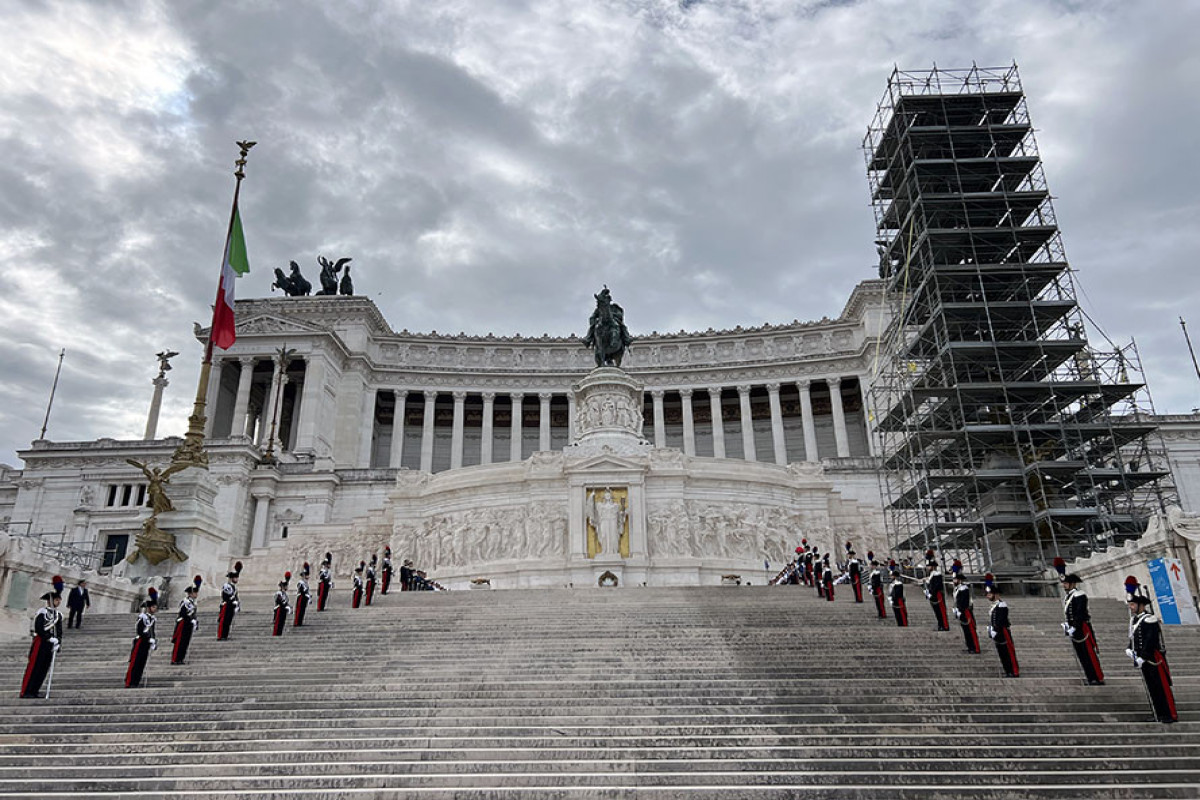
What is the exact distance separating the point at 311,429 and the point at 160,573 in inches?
1337

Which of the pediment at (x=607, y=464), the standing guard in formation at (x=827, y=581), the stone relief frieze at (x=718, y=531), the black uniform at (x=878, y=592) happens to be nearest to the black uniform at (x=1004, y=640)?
the black uniform at (x=878, y=592)

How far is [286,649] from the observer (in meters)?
13.4

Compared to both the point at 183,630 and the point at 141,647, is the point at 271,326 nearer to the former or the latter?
the point at 183,630

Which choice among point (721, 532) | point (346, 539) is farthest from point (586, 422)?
point (346, 539)

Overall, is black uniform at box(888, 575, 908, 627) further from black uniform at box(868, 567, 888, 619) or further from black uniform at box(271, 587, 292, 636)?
black uniform at box(271, 587, 292, 636)

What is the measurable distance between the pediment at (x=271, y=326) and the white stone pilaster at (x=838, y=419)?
34.7 m

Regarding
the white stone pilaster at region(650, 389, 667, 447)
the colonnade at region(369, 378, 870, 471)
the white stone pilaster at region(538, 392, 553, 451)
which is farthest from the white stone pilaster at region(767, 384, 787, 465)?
the white stone pilaster at region(538, 392, 553, 451)

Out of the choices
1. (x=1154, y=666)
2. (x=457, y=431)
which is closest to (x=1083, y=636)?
(x=1154, y=666)

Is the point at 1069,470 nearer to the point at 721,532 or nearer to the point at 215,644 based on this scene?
the point at 721,532

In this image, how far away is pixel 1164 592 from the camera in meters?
16.2

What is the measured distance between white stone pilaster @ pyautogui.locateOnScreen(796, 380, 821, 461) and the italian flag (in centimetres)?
4148

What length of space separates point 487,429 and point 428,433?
13.7ft

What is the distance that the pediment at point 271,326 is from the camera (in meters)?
55.0

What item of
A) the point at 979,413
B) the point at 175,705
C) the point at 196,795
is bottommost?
the point at 196,795
